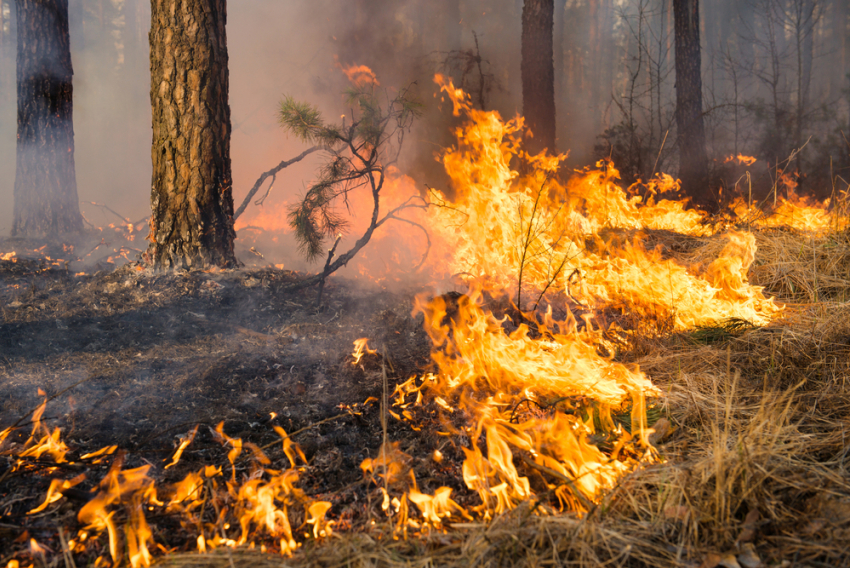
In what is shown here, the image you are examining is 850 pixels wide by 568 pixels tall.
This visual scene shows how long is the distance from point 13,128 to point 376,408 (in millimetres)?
19861

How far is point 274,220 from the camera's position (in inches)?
340

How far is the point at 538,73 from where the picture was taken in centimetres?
672

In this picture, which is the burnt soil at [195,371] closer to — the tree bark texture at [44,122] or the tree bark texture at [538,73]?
the tree bark texture at [44,122]

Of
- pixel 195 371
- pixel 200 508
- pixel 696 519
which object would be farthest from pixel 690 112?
pixel 200 508

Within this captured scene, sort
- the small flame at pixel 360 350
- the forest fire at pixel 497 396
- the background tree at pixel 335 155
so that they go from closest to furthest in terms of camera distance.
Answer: the forest fire at pixel 497 396 < the small flame at pixel 360 350 < the background tree at pixel 335 155

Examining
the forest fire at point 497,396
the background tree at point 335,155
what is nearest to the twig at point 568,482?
the forest fire at point 497,396

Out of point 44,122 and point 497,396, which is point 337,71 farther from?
point 497,396

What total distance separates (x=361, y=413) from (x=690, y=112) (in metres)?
8.32

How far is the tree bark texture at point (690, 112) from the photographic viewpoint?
784 centimetres

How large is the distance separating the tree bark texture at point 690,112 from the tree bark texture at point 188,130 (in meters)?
7.38

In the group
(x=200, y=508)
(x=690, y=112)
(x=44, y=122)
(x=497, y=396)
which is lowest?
(x=200, y=508)

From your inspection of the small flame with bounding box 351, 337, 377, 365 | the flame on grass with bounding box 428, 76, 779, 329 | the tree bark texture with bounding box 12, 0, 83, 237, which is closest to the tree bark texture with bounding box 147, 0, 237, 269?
the small flame with bounding box 351, 337, 377, 365

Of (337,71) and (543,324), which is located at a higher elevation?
(337,71)

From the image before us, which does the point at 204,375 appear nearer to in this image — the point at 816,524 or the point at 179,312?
the point at 179,312
